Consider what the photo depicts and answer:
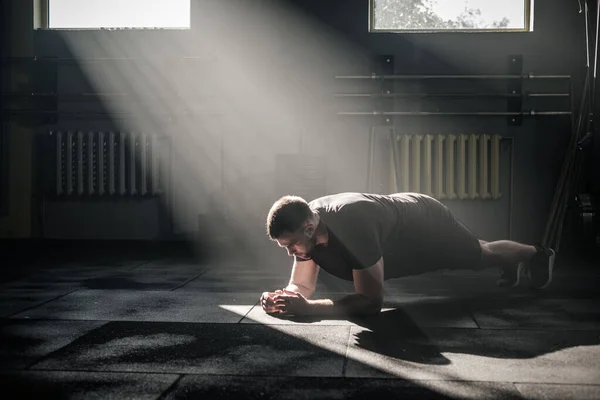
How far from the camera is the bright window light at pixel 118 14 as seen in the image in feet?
19.5

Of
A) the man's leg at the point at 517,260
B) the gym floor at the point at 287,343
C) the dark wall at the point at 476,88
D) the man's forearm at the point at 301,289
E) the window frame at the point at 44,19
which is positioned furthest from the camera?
the window frame at the point at 44,19

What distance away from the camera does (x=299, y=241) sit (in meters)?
2.48

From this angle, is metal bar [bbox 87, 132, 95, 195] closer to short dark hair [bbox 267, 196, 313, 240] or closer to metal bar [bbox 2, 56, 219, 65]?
metal bar [bbox 2, 56, 219, 65]

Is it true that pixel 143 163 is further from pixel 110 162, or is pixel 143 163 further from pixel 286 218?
pixel 286 218

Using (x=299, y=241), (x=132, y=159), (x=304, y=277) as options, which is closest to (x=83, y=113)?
(x=132, y=159)

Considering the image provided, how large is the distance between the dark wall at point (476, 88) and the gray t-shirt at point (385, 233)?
100.0 inches

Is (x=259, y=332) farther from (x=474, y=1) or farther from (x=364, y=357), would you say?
(x=474, y=1)

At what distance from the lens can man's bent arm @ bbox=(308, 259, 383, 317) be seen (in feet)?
8.39

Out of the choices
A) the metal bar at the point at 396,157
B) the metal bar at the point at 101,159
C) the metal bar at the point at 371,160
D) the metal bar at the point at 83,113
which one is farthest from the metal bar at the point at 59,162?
the metal bar at the point at 396,157

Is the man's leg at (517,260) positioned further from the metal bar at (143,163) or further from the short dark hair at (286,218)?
the metal bar at (143,163)

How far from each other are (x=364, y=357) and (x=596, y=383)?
0.69m

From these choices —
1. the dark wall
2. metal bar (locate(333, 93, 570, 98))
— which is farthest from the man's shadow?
metal bar (locate(333, 93, 570, 98))

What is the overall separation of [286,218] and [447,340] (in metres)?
0.74

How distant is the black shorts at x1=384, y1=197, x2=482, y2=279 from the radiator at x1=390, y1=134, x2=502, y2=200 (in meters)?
2.32
